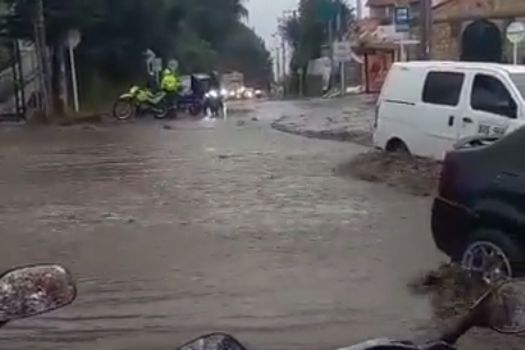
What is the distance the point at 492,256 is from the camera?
27.2 feet

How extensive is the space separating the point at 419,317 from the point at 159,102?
30.6 meters

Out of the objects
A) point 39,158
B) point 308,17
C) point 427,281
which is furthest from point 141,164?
point 308,17

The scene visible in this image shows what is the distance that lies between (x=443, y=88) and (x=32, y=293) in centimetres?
1254

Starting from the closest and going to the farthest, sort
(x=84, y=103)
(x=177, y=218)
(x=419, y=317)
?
(x=419, y=317) < (x=177, y=218) < (x=84, y=103)

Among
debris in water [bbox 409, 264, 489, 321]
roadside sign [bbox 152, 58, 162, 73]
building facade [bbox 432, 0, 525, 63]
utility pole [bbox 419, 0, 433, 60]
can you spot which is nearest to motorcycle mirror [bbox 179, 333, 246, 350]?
debris in water [bbox 409, 264, 489, 321]

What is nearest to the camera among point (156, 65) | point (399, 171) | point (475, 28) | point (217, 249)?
point (217, 249)

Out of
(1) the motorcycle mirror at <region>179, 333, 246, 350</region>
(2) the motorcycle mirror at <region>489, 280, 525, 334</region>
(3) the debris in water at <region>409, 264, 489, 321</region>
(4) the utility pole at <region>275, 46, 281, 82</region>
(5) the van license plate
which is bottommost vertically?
(4) the utility pole at <region>275, 46, 281, 82</region>

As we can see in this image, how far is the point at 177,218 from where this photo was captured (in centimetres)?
1316

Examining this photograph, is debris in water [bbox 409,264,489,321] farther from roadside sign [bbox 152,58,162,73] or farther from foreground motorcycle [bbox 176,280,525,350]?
roadside sign [bbox 152,58,162,73]

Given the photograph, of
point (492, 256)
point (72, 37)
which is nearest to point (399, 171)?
point (492, 256)

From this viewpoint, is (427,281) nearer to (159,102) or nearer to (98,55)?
(159,102)

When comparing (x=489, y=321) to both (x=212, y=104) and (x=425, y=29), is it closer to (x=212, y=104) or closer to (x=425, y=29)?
(x=425, y=29)

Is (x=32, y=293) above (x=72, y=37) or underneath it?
above

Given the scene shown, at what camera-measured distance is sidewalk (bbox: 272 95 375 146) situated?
1010 inches
